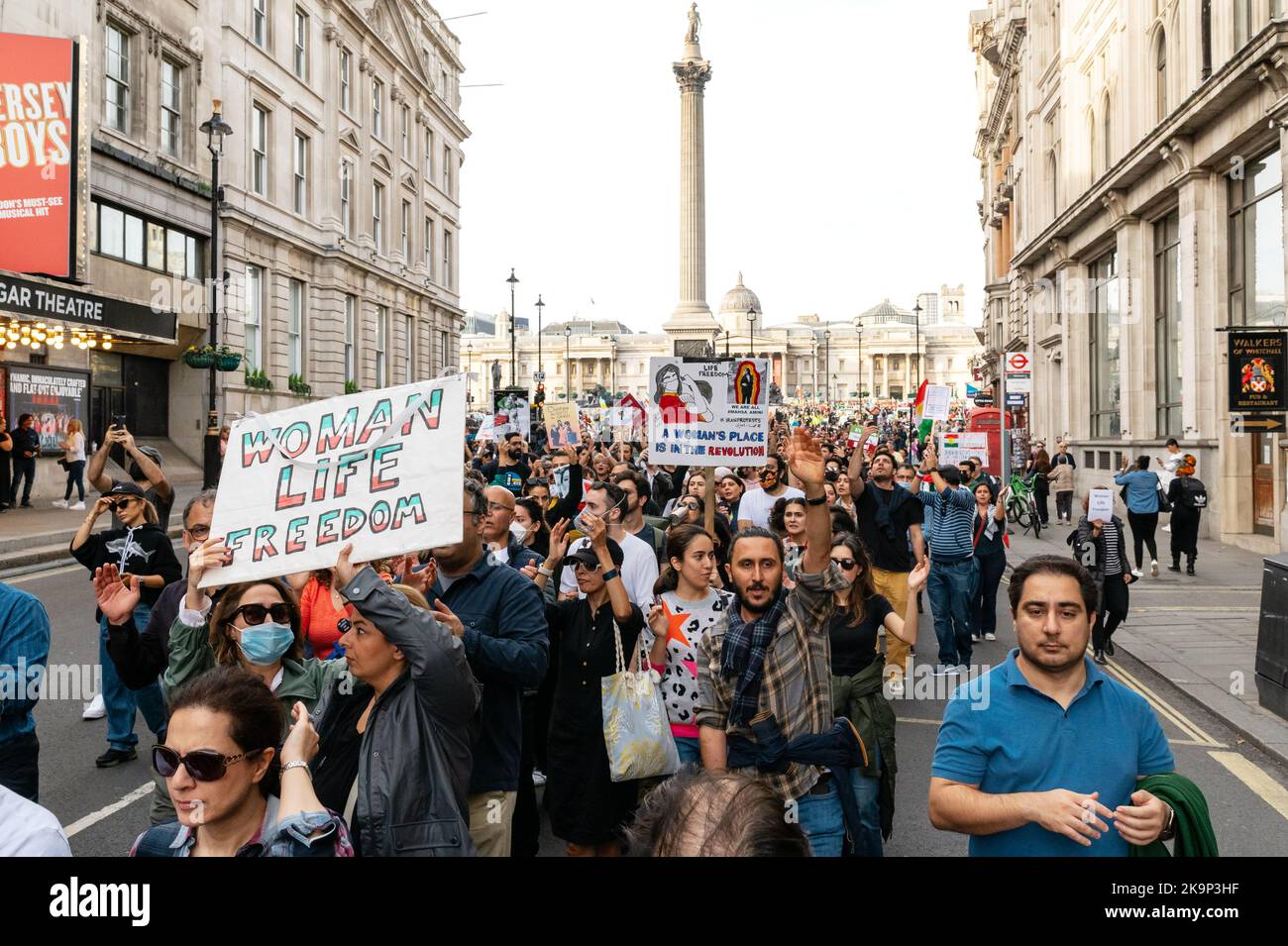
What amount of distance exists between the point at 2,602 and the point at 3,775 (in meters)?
0.63

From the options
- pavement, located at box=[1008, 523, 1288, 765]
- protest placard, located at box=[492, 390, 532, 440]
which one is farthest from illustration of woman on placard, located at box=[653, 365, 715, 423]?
protest placard, located at box=[492, 390, 532, 440]

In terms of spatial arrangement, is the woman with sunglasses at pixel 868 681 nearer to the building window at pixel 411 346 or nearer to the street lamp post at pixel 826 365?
the building window at pixel 411 346

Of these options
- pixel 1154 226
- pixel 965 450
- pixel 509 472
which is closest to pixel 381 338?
pixel 965 450

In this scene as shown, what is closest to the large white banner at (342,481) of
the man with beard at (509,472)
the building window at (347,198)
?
the man with beard at (509,472)

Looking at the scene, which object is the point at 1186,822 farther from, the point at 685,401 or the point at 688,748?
the point at 685,401

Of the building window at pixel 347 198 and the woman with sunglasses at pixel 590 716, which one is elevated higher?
the building window at pixel 347 198

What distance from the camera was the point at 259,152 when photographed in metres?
32.0

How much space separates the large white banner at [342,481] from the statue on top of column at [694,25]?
87.6 metres

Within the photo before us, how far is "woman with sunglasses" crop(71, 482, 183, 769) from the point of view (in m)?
6.38

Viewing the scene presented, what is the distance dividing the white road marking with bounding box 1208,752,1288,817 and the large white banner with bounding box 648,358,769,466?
4355mm

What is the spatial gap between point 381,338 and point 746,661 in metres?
40.4

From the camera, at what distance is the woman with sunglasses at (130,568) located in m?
6.38
